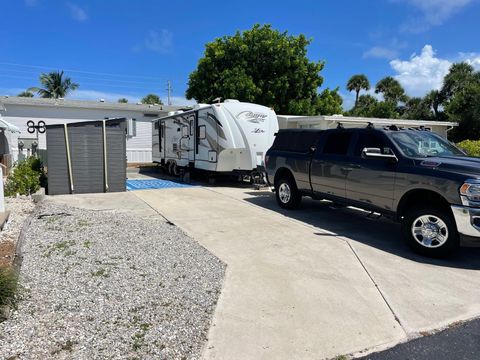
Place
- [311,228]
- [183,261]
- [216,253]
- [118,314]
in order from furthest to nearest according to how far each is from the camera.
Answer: [311,228]
[216,253]
[183,261]
[118,314]

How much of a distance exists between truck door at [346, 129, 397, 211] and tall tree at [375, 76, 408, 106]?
129 feet

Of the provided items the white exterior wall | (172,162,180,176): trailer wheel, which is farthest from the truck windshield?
the white exterior wall

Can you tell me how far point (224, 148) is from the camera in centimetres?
1277

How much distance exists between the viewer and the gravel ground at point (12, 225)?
534 cm

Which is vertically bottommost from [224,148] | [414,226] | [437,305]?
[437,305]

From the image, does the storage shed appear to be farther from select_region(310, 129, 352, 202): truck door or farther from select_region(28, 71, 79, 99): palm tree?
select_region(28, 71, 79, 99): palm tree

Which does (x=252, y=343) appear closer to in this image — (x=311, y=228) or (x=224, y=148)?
(x=311, y=228)

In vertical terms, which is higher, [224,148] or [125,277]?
[224,148]

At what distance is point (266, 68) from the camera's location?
2252 centimetres

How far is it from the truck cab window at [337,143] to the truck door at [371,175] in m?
0.25

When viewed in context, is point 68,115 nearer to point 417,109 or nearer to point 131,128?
point 131,128

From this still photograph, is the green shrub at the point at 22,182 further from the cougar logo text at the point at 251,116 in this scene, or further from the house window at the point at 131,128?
the house window at the point at 131,128

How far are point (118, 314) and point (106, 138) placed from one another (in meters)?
8.84

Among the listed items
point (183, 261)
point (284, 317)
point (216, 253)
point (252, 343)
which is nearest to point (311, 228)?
point (216, 253)
